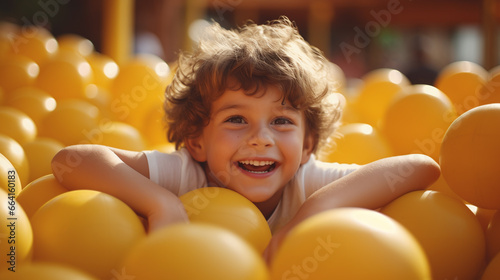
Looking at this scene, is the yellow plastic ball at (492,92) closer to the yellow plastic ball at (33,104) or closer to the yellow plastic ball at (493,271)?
the yellow plastic ball at (493,271)

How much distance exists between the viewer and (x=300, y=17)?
7.24 metres

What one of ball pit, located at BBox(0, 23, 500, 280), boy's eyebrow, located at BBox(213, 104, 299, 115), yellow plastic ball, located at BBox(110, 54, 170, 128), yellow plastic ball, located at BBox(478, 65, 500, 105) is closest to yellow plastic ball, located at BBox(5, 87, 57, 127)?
ball pit, located at BBox(0, 23, 500, 280)

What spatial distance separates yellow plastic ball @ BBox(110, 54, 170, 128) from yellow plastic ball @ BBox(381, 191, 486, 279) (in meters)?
1.35

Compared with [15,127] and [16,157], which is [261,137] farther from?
[15,127]

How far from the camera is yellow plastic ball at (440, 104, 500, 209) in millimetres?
1093

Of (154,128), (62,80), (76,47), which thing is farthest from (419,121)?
(76,47)

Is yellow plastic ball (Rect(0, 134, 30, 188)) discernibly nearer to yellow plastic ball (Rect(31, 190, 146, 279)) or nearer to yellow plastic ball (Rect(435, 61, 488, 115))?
yellow plastic ball (Rect(31, 190, 146, 279))

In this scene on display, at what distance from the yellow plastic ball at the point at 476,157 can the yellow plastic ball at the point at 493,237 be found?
0.05 metres

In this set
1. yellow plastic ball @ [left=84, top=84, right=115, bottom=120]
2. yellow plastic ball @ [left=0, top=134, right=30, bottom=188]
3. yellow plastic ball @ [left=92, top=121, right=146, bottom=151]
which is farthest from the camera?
yellow plastic ball @ [left=84, top=84, right=115, bottom=120]

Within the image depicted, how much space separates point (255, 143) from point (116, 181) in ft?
1.05

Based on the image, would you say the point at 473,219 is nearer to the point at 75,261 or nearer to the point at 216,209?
the point at 216,209

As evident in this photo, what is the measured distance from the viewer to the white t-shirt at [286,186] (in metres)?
1.34

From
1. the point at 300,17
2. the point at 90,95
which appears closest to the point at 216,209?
the point at 90,95

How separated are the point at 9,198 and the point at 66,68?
156cm
